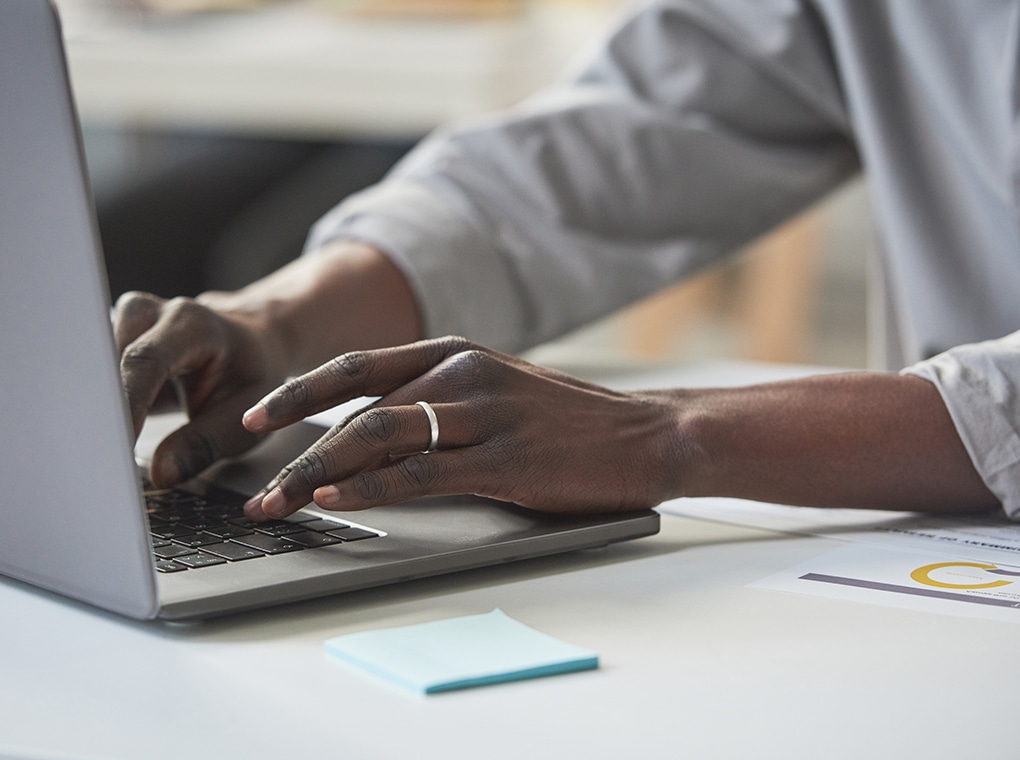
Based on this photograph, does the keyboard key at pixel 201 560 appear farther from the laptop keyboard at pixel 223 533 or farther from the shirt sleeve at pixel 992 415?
the shirt sleeve at pixel 992 415

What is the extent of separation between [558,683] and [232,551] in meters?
0.16

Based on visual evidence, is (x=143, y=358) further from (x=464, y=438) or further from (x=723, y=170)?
(x=723, y=170)

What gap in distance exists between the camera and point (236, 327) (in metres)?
0.77

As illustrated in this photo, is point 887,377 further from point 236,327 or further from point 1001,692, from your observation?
point 236,327

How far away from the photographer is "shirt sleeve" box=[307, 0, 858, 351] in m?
1.00

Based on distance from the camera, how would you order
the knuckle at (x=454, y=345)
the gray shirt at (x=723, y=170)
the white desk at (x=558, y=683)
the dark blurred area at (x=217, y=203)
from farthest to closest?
the dark blurred area at (x=217, y=203), the gray shirt at (x=723, y=170), the knuckle at (x=454, y=345), the white desk at (x=558, y=683)

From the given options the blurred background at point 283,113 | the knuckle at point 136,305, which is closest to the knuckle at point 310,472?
the knuckle at point 136,305

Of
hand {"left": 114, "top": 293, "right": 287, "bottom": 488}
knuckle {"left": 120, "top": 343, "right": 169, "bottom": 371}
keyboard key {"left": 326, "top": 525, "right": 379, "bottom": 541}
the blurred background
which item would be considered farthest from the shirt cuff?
the blurred background

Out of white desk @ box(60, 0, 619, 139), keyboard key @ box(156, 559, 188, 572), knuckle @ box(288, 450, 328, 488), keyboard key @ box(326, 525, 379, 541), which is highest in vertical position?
A: white desk @ box(60, 0, 619, 139)

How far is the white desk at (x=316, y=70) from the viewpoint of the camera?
254cm

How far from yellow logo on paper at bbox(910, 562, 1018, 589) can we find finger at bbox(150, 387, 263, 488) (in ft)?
1.10

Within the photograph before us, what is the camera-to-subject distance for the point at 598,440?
60 centimetres

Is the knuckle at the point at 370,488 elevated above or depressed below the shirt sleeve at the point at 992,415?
above

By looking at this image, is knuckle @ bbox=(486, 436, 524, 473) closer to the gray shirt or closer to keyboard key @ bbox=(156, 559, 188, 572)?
keyboard key @ bbox=(156, 559, 188, 572)
